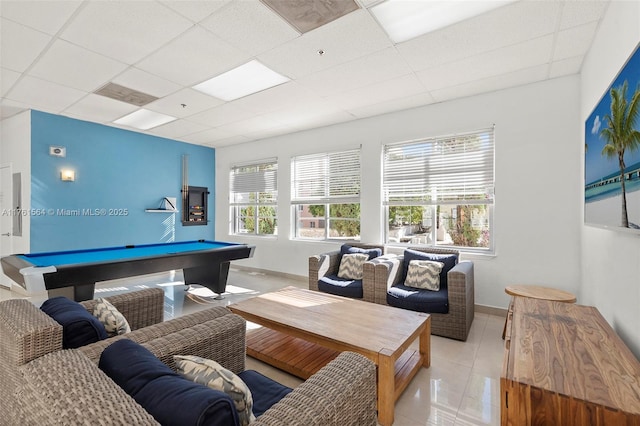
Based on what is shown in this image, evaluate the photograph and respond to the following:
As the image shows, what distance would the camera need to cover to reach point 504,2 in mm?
2227

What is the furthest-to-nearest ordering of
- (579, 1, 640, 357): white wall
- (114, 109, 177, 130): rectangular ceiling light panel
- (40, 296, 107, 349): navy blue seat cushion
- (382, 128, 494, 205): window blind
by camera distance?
(114, 109, 177, 130): rectangular ceiling light panel → (382, 128, 494, 205): window blind → (579, 1, 640, 357): white wall → (40, 296, 107, 349): navy blue seat cushion

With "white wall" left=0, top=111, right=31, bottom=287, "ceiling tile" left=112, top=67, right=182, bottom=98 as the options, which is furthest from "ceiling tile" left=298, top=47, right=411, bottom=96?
"white wall" left=0, top=111, right=31, bottom=287

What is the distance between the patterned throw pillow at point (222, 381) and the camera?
3.62ft

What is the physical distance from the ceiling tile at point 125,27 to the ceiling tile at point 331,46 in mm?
873

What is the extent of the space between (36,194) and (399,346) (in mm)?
5629

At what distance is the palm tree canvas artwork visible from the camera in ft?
4.88

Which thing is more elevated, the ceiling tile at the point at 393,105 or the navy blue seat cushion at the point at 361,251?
the ceiling tile at the point at 393,105

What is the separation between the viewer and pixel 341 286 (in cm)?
382

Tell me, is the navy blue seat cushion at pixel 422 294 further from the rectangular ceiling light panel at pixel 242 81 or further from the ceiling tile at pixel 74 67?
the ceiling tile at pixel 74 67

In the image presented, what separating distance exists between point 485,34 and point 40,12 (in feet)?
11.9

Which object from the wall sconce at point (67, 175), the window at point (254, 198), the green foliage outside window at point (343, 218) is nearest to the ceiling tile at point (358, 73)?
the green foliage outside window at point (343, 218)

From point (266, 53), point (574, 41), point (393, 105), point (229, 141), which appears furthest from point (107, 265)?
point (574, 41)

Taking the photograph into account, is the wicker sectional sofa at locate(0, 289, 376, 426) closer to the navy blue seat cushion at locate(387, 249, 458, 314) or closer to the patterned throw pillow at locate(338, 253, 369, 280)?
the navy blue seat cushion at locate(387, 249, 458, 314)

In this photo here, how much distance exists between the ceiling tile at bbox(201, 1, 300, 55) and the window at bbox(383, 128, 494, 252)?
2553 millimetres
